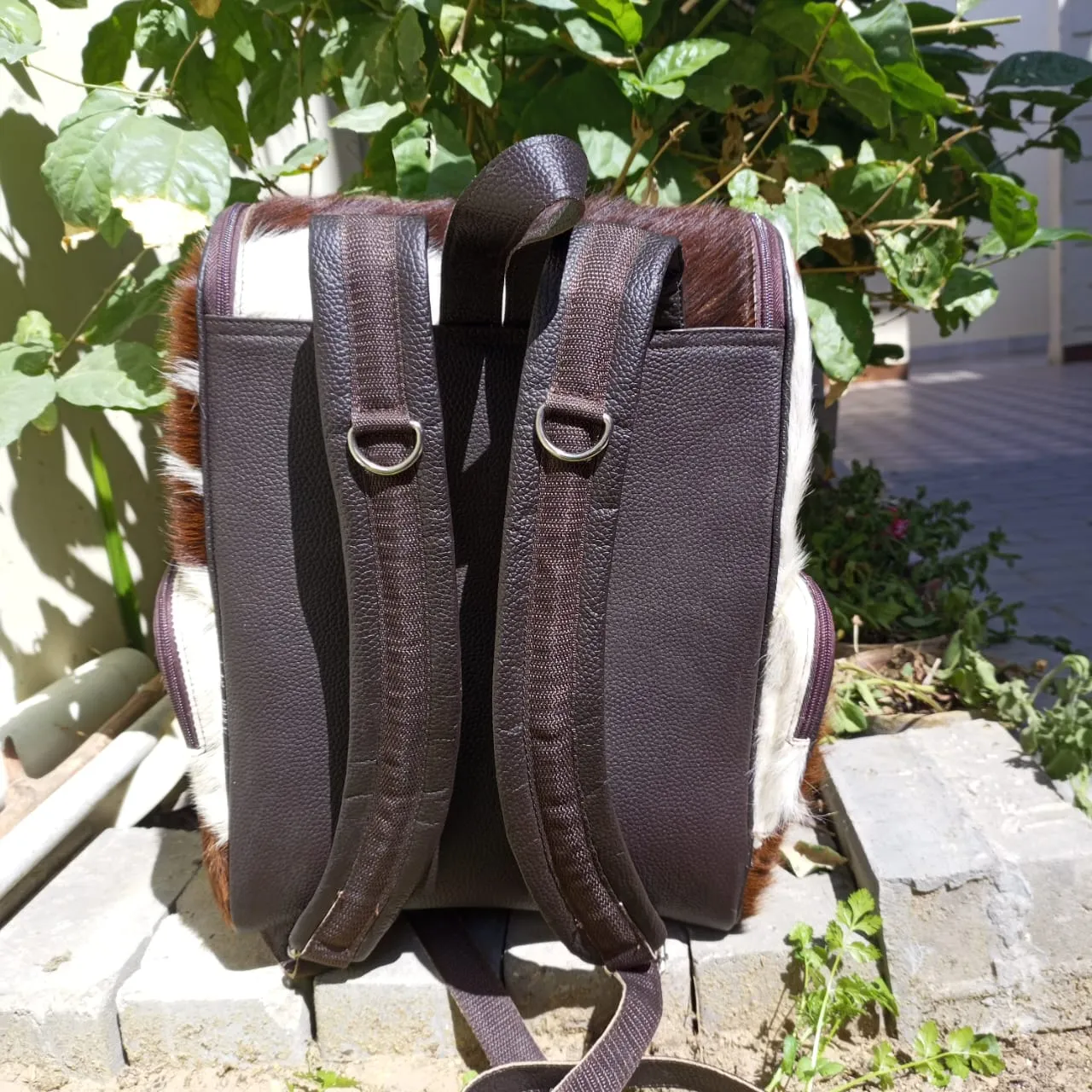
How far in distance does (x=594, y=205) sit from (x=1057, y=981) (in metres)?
0.82

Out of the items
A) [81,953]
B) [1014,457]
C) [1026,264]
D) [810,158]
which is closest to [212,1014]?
[81,953]

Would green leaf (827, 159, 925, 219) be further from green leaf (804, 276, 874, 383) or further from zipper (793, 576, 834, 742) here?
zipper (793, 576, 834, 742)

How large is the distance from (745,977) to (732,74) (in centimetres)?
106

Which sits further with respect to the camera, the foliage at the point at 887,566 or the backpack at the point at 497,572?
the foliage at the point at 887,566

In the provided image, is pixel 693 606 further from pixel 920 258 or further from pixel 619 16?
pixel 920 258

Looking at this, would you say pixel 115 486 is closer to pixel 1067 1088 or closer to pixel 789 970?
pixel 789 970

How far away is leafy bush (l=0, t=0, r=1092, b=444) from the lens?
1.02m

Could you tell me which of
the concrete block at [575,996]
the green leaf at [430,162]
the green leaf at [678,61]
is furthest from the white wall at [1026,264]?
the concrete block at [575,996]

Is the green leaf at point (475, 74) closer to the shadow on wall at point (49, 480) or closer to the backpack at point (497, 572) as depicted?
the backpack at point (497, 572)

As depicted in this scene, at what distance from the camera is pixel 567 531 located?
699 mm

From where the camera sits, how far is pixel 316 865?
820 mm

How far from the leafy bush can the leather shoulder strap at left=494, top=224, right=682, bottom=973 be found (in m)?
0.49

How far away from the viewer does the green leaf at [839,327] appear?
1278 mm

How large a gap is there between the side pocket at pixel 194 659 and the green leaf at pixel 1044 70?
1.42 metres
